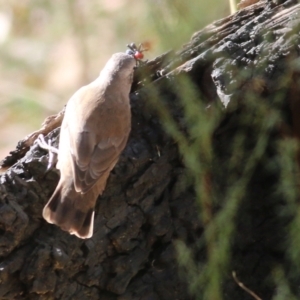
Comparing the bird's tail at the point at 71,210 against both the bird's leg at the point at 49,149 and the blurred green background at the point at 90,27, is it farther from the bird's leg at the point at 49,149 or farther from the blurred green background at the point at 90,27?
the blurred green background at the point at 90,27

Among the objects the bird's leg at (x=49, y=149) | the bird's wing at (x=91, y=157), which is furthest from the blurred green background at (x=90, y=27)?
the bird's wing at (x=91, y=157)

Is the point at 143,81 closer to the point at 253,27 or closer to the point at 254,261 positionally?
the point at 253,27

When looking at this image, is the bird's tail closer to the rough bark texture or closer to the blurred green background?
the rough bark texture

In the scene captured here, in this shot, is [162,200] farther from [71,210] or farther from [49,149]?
[49,149]

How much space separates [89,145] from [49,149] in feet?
0.84

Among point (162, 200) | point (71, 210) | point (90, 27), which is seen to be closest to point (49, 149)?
point (71, 210)

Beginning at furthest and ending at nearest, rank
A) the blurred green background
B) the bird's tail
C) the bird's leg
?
the bird's leg → the bird's tail → the blurred green background

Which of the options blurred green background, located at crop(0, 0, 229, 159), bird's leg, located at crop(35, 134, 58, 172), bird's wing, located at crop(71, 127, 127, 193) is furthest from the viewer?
bird's wing, located at crop(71, 127, 127, 193)

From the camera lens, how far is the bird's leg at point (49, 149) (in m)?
1.96

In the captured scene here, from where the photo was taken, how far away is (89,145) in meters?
2.28

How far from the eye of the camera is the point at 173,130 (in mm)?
1888

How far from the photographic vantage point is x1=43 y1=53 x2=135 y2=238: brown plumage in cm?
192

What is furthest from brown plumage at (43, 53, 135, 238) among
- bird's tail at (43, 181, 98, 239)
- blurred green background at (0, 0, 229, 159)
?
blurred green background at (0, 0, 229, 159)

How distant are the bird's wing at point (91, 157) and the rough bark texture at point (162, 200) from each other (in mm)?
50
